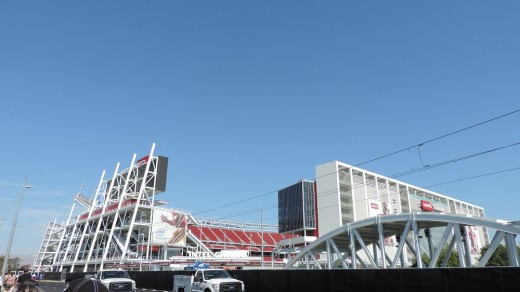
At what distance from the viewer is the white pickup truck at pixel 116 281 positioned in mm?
24016

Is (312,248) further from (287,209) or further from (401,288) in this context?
(287,209)

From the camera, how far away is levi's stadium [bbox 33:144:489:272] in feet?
274

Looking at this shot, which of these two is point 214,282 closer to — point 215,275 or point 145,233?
point 215,275

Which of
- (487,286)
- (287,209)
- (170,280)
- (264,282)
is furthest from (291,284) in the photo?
(287,209)

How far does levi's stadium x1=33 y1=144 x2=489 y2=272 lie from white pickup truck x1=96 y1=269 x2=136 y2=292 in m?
46.6

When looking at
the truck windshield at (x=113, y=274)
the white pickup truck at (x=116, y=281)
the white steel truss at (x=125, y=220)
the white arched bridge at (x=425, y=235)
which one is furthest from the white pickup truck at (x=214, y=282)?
the white steel truss at (x=125, y=220)

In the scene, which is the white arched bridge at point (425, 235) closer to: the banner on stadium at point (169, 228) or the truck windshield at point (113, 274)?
the truck windshield at point (113, 274)

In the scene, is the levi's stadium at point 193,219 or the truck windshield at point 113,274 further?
the levi's stadium at point 193,219

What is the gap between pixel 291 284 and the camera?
79.3 feet

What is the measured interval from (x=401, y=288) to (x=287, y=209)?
271 ft

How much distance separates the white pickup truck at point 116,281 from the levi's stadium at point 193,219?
153ft

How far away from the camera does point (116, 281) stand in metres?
24.3

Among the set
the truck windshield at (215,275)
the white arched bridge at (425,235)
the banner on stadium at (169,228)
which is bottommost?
the truck windshield at (215,275)

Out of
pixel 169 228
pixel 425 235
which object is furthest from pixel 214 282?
pixel 169 228
